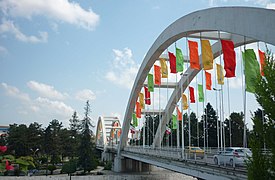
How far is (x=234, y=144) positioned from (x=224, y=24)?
35.3m

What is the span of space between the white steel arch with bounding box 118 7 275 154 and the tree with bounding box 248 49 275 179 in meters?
4.43

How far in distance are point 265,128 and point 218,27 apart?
9654 mm

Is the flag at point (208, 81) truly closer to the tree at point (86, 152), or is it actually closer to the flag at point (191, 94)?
the flag at point (191, 94)

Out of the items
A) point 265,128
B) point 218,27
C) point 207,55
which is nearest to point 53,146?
point 207,55

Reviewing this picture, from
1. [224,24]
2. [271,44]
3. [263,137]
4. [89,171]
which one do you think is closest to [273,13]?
[271,44]

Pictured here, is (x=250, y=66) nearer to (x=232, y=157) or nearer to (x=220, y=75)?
(x=232, y=157)

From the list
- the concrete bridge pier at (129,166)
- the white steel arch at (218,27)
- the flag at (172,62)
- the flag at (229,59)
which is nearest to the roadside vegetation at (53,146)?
the concrete bridge pier at (129,166)

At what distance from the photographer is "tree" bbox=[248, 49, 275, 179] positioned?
6.77m

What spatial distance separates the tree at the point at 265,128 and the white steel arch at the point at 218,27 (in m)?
4.43

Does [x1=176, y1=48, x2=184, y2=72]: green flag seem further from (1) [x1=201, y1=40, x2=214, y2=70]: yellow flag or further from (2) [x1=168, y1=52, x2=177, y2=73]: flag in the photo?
(1) [x1=201, y1=40, x2=214, y2=70]: yellow flag

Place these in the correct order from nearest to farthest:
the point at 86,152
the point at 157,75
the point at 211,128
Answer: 1. the point at 157,75
2. the point at 86,152
3. the point at 211,128

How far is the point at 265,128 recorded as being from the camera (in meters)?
7.00

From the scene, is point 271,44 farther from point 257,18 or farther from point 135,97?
point 135,97

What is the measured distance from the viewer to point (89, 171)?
131ft
